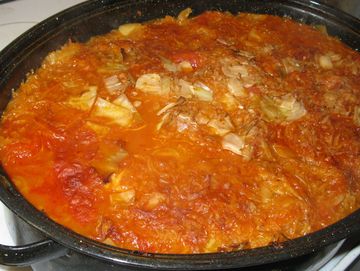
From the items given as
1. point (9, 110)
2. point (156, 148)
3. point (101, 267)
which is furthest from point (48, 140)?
point (101, 267)

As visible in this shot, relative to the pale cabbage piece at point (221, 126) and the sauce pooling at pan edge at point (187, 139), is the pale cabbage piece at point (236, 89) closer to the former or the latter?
the sauce pooling at pan edge at point (187, 139)

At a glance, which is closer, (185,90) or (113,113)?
(113,113)

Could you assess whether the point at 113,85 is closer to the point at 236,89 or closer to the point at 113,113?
the point at 113,113

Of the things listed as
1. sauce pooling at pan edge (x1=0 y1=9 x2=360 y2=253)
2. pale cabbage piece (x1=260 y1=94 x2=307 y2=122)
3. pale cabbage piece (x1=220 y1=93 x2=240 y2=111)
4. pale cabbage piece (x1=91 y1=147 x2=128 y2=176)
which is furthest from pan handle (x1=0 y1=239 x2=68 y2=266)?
pale cabbage piece (x1=260 y1=94 x2=307 y2=122)

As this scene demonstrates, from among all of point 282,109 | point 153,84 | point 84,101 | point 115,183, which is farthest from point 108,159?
point 282,109

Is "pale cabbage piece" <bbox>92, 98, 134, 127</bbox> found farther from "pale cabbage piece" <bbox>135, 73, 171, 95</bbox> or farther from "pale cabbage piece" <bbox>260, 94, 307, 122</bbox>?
"pale cabbage piece" <bbox>260, 94, 307, 122</bbox>

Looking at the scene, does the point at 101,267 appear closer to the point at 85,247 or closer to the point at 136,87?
the point at 85,247
